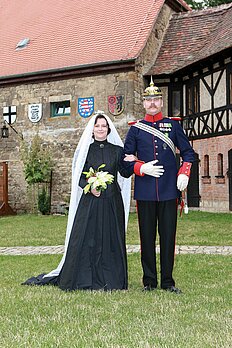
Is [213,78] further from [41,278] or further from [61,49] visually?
[41,278]

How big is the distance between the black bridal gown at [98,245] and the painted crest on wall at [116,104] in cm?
1234

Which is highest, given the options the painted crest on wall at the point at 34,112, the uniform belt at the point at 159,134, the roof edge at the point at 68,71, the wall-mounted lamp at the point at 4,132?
the roof edge at the point at 68,71

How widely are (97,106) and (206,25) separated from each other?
5394mm

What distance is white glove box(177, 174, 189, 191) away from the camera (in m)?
5.38

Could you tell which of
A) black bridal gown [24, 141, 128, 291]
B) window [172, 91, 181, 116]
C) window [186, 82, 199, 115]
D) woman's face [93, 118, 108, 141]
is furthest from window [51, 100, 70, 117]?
black bridal gown [24, 141, 128, 291]

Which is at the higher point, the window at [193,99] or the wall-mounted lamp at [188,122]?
the window at [193,99]

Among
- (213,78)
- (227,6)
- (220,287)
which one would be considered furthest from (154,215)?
(227,6)

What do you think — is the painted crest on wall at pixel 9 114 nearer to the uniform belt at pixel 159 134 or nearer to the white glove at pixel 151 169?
the uniform belt at pixel 159 134

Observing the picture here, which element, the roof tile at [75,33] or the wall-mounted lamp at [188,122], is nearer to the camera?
the roof tile at [75,33]

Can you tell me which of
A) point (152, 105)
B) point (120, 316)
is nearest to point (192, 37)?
point (152, 105)

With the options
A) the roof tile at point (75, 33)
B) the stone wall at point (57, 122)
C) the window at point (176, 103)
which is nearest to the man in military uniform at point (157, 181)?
the stone wall at point (57, 122)

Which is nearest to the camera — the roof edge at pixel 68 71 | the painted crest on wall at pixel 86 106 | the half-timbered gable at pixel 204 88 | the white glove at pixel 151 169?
the white glove at pixel 151 169

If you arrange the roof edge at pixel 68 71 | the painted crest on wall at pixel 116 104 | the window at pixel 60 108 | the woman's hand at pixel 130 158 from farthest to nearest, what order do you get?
the window at pixel 60 108, the painted crest on wall at pixel 116 104, the roof edge at pixel 68 71, the woman's hand at pixel 130 158

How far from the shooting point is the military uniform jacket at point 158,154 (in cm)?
552
